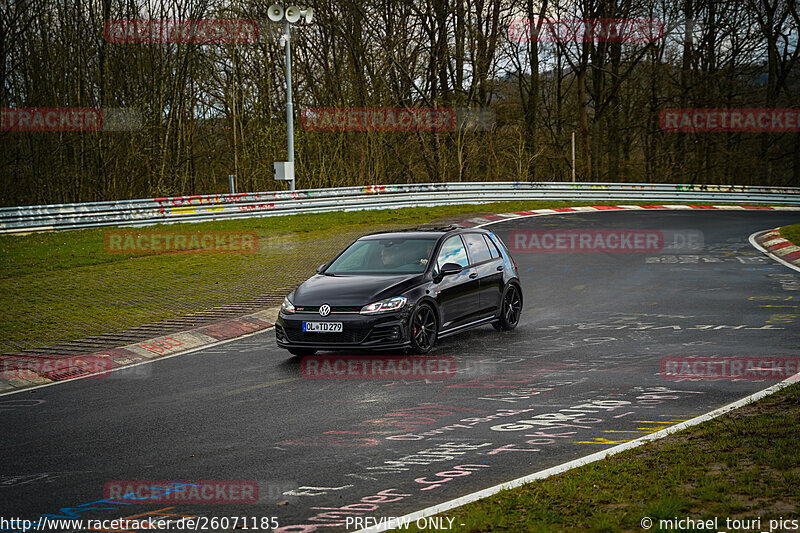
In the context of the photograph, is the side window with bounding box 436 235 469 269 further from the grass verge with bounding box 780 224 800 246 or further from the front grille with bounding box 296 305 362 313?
the grass verge with bounding box 780 224 800 246

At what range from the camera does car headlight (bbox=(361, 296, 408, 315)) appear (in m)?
10.6

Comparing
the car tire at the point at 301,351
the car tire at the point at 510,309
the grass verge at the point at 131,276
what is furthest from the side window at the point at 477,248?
the grass verge at the point at 131,276

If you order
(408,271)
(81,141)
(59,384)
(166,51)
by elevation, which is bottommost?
(59,384)

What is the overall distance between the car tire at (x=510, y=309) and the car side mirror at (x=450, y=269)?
3.99 feet

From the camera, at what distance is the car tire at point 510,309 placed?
1281 centimetres

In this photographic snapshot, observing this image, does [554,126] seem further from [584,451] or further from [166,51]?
[584,451]

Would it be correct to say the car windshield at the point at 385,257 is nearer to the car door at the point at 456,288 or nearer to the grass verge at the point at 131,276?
the car door at the point at 456,288

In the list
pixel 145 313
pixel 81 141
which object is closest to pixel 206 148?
pixel 81 141

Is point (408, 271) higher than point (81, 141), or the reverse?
point (81, 141)

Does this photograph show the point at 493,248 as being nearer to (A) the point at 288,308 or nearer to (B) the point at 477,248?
(B) the point at 477,248

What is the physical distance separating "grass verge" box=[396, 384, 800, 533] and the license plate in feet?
15.5

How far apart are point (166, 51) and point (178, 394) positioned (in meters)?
28.3

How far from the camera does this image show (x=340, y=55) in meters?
41.2

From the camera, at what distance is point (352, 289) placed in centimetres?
1101
